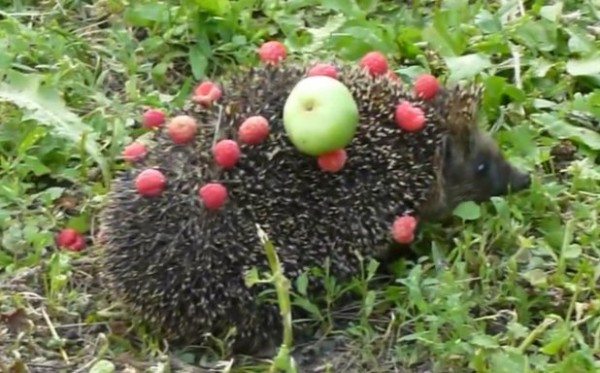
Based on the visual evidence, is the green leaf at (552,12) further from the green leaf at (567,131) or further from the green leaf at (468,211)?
the green leaf at (468,211)

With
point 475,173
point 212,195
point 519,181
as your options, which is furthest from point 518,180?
point 212,195

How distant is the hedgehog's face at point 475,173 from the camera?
4520 millimetres

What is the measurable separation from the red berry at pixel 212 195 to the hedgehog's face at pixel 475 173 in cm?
81

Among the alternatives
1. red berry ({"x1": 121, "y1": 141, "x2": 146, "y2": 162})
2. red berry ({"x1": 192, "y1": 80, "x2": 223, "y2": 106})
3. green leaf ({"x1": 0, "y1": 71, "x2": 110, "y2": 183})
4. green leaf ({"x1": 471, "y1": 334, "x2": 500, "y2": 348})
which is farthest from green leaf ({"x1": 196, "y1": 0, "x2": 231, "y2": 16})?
green leaf ({"x1": 471, "y1": 334, "x2": 500, "y2": 348})

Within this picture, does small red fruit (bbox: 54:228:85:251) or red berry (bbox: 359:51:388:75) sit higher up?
red berry (bbox: 359:51:388:75)

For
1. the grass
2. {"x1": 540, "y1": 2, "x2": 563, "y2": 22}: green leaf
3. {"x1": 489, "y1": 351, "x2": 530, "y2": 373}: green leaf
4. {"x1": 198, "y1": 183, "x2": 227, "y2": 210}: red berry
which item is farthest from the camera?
{"x1": 540, "y1": 2, "x2": 563, "y2": 22}: green leaf

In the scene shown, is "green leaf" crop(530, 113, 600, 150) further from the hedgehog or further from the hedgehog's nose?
the hedgehog

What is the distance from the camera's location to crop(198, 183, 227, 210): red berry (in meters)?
4.02

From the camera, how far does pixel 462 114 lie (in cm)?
449

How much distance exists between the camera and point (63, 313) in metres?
4.35

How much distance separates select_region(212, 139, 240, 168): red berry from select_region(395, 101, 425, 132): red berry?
21.6 inches

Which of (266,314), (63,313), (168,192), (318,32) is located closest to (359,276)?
(266,314)

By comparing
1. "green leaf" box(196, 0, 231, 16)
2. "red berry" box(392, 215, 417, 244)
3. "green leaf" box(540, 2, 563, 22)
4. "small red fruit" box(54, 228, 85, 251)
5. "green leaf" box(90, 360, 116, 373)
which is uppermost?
"green leaf" box(196, 0, 231, 16)

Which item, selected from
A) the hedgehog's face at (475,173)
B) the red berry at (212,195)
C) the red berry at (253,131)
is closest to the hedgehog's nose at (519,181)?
the hedgehog's face at (475,173)
